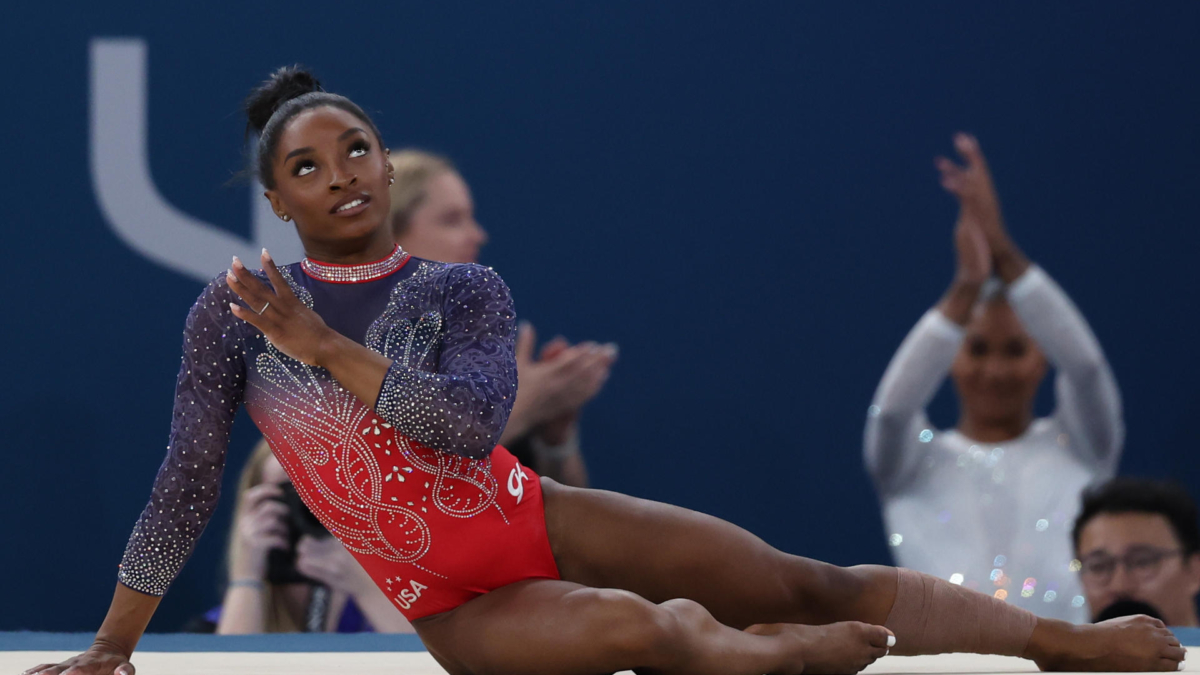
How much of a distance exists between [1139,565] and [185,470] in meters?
2.19

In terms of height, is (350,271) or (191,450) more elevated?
(350,271)

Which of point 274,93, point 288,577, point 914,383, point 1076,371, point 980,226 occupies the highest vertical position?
point 980,226

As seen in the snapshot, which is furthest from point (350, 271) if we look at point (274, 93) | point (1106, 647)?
point (1106, 647)

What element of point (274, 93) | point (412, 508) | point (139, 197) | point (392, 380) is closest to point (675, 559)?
point (412, 508)

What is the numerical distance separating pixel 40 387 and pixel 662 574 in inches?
94.4

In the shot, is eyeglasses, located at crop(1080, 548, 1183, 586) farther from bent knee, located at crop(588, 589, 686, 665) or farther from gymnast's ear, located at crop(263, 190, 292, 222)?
A: gymnast's ear, located at crop(263, 190, 292, 222)

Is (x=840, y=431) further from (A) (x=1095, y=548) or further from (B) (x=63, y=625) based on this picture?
(B) (x=63, y=625)

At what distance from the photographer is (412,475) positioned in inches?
58.8

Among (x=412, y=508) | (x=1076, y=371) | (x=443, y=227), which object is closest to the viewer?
(x=412, y=508)

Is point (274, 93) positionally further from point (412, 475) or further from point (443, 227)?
point (443, 227)

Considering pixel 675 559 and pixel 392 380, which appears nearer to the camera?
pixel 392 380

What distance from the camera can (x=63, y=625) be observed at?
3342 mm

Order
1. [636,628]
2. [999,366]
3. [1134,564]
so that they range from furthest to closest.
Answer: [999,366], [1134,564], [636,628]

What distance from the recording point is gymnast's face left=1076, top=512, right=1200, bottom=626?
279 centimetres
